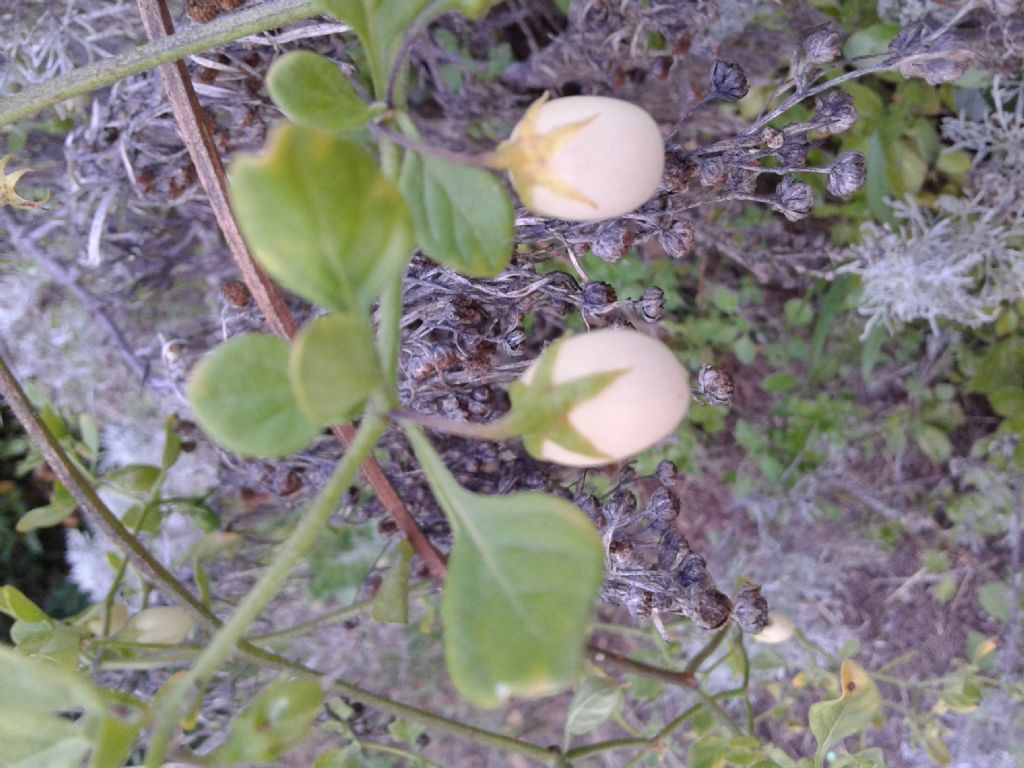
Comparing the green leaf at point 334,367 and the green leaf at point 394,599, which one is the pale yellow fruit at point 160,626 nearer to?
the green leaf at point 394,599

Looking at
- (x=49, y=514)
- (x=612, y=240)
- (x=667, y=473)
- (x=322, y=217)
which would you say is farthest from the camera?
(x=49, y=514)

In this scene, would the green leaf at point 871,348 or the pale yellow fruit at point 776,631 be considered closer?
the pale yellow fruit at point 776,631

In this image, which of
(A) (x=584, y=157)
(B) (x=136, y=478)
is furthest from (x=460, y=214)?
(B) (x=136, y=478)

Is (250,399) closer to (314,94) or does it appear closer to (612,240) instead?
(314,94)

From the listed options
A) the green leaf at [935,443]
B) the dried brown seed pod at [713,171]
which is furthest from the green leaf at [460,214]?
the green leaf at [935,443]

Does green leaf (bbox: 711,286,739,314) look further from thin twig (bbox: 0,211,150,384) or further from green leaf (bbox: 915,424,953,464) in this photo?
thin twig (bbox: 0,211,150,384)

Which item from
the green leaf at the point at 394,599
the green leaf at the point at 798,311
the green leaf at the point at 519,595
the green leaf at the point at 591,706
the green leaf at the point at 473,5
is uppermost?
the green leaf at the point at 473,5
